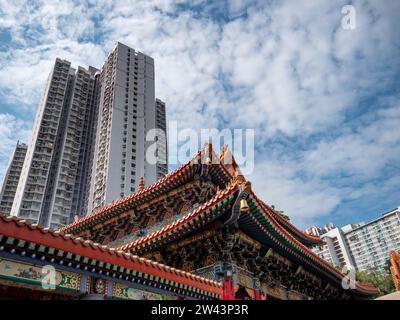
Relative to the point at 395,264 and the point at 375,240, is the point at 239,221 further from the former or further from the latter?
the point at 375,240

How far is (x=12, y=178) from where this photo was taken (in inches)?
3051

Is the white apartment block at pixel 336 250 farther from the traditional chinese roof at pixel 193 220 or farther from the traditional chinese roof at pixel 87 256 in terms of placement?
the traditional chinese roof at pixel 87 256

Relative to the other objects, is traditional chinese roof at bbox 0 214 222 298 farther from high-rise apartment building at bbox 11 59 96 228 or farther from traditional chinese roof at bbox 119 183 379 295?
high-rise apartment building at bbox 11 59 96 228

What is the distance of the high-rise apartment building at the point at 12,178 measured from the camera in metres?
73.1

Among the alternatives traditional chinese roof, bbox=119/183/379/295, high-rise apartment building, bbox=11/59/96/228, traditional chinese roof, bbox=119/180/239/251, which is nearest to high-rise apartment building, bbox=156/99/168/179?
high-rise apartment building, bbox=11/59/96/228

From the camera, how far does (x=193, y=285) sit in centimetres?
939

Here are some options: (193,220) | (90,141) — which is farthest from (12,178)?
(193,220)

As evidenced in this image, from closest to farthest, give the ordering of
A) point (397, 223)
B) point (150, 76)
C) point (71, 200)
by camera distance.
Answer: point (71, 200) → point (150, 76) → point (397, 223)

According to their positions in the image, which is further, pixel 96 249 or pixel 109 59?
pixel 109 59

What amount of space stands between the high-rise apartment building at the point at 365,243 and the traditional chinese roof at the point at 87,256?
89713mm

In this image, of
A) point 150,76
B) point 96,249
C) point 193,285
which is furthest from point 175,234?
point 150,76

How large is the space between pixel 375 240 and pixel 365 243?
290 cm
